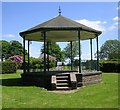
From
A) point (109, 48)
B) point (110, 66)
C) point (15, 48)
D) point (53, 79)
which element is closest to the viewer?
point (53, 79)

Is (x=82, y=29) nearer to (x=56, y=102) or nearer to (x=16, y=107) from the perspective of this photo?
(x=56, y=102)

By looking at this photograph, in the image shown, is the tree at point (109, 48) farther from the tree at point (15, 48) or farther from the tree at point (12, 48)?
the tree at point (12, 48)

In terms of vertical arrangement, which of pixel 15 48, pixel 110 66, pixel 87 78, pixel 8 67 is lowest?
pixel 87 78

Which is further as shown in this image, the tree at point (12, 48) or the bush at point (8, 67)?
the tree at point (12, 48)

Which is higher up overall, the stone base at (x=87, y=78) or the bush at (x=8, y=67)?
the bush at (x=8, y=67)

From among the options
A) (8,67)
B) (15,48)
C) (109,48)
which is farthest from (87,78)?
(109,48)

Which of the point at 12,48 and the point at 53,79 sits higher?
the point at 12,48

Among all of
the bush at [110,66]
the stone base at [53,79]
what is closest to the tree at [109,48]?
the bush at [110,66]

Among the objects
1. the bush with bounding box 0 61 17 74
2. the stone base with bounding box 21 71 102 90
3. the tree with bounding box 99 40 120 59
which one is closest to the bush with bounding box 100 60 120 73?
the bush with bounding box 0 61 17 74

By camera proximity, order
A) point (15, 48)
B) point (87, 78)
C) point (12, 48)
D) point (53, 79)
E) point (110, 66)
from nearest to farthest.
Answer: point (53, 79) → point (87, 78) → point (110, 66) → point (15, 48) → point (12, 48)

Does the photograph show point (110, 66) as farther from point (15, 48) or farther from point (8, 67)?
point (15, 48)

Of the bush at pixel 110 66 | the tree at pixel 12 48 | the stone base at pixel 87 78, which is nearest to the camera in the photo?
the stone base at pixel 87 78

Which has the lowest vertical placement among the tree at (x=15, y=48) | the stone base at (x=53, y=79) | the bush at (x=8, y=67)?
the stone base at (x=53, y=79)

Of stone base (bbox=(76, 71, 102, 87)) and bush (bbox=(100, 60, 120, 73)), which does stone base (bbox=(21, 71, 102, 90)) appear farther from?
bush (bbox=(100, 60, 120, 73))
